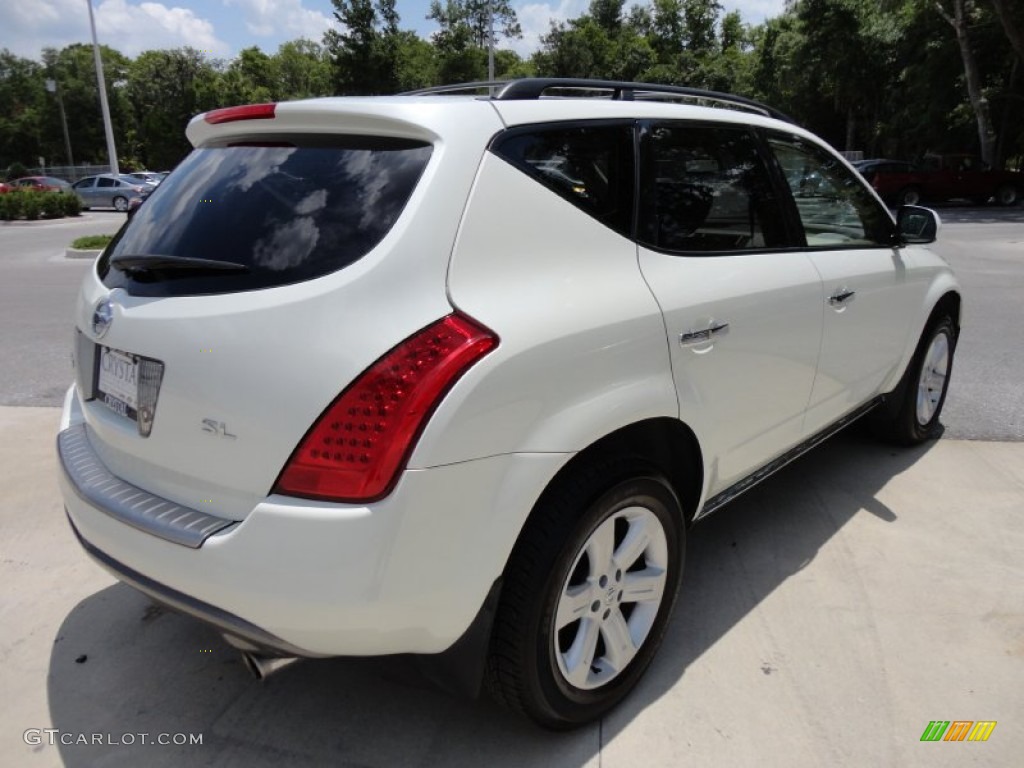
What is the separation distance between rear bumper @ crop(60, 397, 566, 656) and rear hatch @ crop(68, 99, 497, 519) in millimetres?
136

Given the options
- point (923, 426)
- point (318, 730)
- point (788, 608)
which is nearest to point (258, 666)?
point (318, 730)

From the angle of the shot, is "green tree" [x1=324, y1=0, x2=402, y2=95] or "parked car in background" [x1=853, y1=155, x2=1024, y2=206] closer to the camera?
"parked car in background" [x1=853, y1=155, x2=1024, y2=206]

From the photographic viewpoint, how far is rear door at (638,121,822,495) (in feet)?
7.89

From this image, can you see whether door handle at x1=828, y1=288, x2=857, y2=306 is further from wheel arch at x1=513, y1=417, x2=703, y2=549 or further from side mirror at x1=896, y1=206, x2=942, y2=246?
wheel arch at x1=513, y1=417, x2=703, y2=549

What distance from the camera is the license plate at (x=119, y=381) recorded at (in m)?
2.07

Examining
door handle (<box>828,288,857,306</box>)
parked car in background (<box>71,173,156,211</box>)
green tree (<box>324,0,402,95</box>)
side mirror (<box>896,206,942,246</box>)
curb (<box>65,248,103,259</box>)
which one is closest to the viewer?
door handle (<box>828,288,857,306</box>)

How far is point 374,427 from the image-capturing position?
171 cm

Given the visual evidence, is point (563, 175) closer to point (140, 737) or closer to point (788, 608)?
point (788, 608)

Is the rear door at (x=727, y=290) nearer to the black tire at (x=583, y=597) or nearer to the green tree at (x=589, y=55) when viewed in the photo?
the black tire at (x=583, y=597)

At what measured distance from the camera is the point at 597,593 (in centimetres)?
222

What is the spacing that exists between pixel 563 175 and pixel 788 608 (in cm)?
186

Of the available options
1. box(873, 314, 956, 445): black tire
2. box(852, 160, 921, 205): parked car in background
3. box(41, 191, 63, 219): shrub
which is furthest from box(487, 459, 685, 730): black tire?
box(41, 191, 63, 219): shrub

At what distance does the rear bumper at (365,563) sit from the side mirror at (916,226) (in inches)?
113

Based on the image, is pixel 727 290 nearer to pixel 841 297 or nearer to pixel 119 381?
pixel 841 297
